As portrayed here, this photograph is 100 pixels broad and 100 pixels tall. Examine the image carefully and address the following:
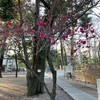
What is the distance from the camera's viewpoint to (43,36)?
6.36m

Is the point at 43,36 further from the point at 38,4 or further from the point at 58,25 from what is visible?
the point at 38,4

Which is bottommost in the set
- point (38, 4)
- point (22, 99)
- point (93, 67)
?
point (22, 99)

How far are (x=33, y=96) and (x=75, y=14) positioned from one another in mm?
5749

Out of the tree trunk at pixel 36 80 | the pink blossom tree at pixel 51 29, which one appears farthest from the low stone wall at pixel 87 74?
the pink blossom tree at pixel 51 29

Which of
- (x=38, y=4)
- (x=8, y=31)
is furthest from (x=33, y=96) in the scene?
(x=8, y=31)

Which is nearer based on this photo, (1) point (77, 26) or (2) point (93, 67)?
(1) point (77, 26)

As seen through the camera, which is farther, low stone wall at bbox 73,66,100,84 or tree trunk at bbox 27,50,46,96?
low stone wall at bbox 73,66,100,84

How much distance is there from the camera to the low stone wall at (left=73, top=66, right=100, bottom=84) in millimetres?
15781

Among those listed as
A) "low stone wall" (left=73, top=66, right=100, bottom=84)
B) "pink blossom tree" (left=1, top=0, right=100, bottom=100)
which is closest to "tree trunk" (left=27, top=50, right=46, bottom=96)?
"pink blossom tree" (left=1, top=0, right=100, bottom=100)

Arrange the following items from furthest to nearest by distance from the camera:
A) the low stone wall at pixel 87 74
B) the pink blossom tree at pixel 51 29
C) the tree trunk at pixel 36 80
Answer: the low stone wall at pixel 87 74 < the tree trunk at pixel 36 80 < the pink blossom tree at pixel 51 29

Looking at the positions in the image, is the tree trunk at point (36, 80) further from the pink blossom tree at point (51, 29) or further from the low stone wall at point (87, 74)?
the low stone wall at point (87, 74)

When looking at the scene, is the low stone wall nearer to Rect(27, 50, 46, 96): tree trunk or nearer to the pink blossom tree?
Rect(27, 50, 46, 96): tree trunk

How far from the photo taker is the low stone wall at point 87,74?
1578cm

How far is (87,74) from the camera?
17578 millimetres
